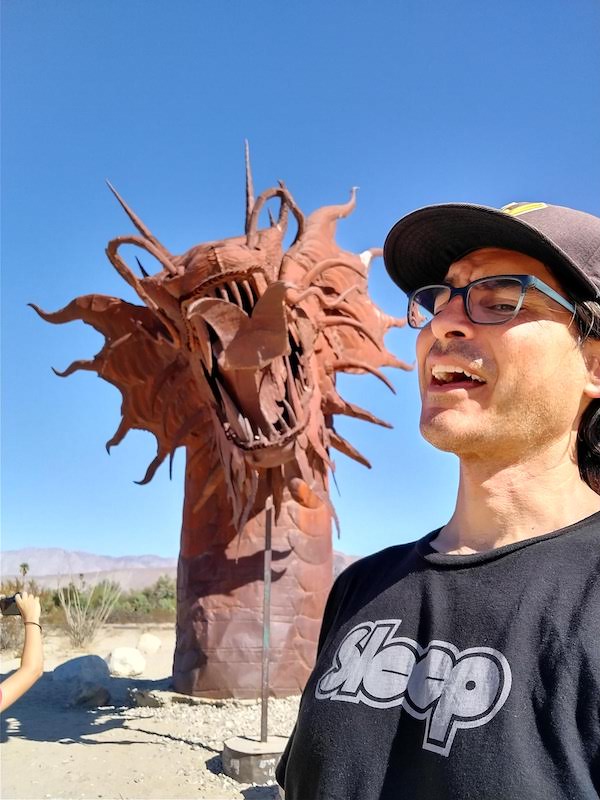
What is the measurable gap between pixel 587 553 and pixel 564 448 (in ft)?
0.75

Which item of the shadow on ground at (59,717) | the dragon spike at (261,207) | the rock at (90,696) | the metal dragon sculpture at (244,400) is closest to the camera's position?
the metal dragon sculpture at (244,400)

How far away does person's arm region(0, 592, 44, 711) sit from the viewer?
3.16 metres

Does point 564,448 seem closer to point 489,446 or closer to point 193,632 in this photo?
point 489,446

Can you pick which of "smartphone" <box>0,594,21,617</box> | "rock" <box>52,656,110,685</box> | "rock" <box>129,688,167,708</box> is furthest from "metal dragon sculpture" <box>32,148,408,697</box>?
"smartphone" <box>0,594,21,617</box>

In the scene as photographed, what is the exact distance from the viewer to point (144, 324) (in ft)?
21.6

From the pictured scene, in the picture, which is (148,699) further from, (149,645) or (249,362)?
(149,645)

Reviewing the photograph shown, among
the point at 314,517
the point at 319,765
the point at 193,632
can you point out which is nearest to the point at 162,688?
the point at 193,632

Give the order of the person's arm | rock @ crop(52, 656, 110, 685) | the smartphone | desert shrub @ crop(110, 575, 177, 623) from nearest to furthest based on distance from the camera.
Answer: the person's arm < the smartphone < rock @ crop(52, 656, 110, 685) < desert shrub @ crop(110, 575, 177, 623)

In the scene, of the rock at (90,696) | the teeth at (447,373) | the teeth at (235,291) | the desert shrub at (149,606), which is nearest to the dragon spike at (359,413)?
the teeth at (235,291)

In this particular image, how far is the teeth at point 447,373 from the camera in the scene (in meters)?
1.31

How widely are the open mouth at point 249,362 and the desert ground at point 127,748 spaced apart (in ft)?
7.21

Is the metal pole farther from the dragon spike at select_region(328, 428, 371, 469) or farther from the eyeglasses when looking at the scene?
the eyeglasses

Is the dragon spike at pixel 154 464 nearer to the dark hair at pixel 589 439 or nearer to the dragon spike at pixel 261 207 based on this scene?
the dragon spike at pixel 261 207

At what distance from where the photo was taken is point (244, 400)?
5.14 m
